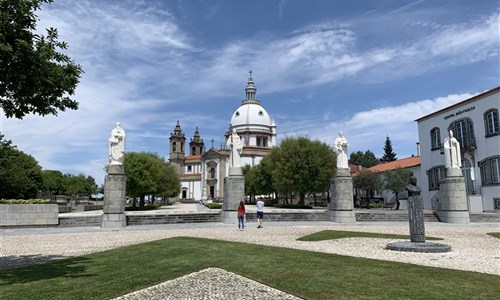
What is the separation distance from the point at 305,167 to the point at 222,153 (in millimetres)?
45889

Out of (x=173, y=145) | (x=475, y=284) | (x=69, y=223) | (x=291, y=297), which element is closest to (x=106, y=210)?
(x=69, y=223)

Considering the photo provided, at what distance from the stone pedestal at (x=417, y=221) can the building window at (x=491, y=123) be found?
2447cm

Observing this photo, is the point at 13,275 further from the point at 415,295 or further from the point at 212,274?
the point at 415,295

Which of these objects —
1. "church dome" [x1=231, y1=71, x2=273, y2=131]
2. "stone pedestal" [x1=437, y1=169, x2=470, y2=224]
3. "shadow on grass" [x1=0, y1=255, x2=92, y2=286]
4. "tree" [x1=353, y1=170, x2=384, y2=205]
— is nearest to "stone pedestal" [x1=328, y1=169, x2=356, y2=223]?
"stone pedestal" [x1=437, y1=169, x2=470, y2=224]

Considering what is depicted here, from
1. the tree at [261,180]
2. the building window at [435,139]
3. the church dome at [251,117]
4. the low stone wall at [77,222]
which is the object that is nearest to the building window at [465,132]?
the building window at [435,139]

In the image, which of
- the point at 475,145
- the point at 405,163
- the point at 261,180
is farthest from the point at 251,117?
the point at 475,145

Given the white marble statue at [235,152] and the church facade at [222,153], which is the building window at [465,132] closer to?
the white marble statue at [235,152]

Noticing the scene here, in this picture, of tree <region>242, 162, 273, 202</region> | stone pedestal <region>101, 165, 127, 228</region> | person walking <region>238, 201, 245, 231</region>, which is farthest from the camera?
tree <region>242, 162, 273, 202</region>

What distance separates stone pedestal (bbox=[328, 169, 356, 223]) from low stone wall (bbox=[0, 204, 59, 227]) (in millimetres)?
15540

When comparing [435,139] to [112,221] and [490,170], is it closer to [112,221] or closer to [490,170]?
[490,170]

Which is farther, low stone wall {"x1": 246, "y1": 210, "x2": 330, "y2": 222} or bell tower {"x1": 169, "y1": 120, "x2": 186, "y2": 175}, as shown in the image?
bell tower {"x1": 169, "y1": 120, "x2": 186, "y2": 175}

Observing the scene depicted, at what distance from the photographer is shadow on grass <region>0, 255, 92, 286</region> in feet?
22.7

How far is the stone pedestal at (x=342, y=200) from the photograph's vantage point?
69.7ft

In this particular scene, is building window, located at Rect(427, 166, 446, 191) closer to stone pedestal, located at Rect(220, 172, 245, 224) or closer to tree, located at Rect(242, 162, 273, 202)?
tree, located at Rect(242, 162, 273, 202)
